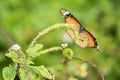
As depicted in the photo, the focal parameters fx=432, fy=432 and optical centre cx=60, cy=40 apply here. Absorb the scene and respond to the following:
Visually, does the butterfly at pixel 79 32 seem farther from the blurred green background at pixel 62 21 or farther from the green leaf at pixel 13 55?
the blurred green background at pixel 62 21

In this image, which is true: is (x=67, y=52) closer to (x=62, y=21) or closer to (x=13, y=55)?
(x=13, y=55)

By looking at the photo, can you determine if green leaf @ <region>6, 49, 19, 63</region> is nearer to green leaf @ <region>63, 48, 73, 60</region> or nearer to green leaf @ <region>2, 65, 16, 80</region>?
green leaf @ <region>2, 65, 16, 80</region>

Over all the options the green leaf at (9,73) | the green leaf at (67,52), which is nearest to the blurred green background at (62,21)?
the green leaf at (67,52)

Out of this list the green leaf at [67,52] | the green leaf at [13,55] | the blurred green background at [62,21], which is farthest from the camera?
the blurred green background at [62,21]

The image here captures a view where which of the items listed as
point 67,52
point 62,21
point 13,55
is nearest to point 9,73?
point 13,55

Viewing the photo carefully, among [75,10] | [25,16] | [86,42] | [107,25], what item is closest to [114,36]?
[107,25]

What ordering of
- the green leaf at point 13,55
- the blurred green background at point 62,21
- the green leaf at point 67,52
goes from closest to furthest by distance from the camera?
the green leaf at point 13,55 < the green leaf at point 67,52 < the blurred green background at point 62,21

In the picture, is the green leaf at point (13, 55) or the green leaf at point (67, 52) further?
the green leaf at point (67, 52)

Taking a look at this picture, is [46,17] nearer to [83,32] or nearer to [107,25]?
[107,25]

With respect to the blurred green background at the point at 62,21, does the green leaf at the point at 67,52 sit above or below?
below
